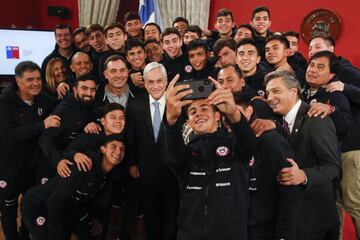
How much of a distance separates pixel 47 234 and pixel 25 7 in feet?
16.4

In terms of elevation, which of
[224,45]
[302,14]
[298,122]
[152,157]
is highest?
[302,14]

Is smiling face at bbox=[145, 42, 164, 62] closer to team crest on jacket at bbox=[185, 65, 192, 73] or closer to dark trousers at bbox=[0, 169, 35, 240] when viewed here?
team crest on jacket at bbox=[185, 65, 192, 73]

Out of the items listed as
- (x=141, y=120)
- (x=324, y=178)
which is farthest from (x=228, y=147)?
(x=141, y=120)

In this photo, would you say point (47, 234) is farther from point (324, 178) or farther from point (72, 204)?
point (324, 178)

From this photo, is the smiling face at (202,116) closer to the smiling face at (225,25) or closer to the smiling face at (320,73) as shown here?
the smiling face at (320,73)

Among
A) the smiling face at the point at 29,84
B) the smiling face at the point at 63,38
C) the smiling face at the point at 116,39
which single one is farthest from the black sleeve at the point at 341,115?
the smiling face at the point at 63,38

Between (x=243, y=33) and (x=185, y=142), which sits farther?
(x=243, y=33)

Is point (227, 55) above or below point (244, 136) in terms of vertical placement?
above

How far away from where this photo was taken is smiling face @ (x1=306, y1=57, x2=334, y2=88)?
8.18 feet

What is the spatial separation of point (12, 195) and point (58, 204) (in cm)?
70

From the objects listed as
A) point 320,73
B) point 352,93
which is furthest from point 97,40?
point 352,93

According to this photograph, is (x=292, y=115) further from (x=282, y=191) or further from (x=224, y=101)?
(x=224, y=101)

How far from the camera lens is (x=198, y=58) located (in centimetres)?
318

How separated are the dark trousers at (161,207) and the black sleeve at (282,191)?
103 centimetres
